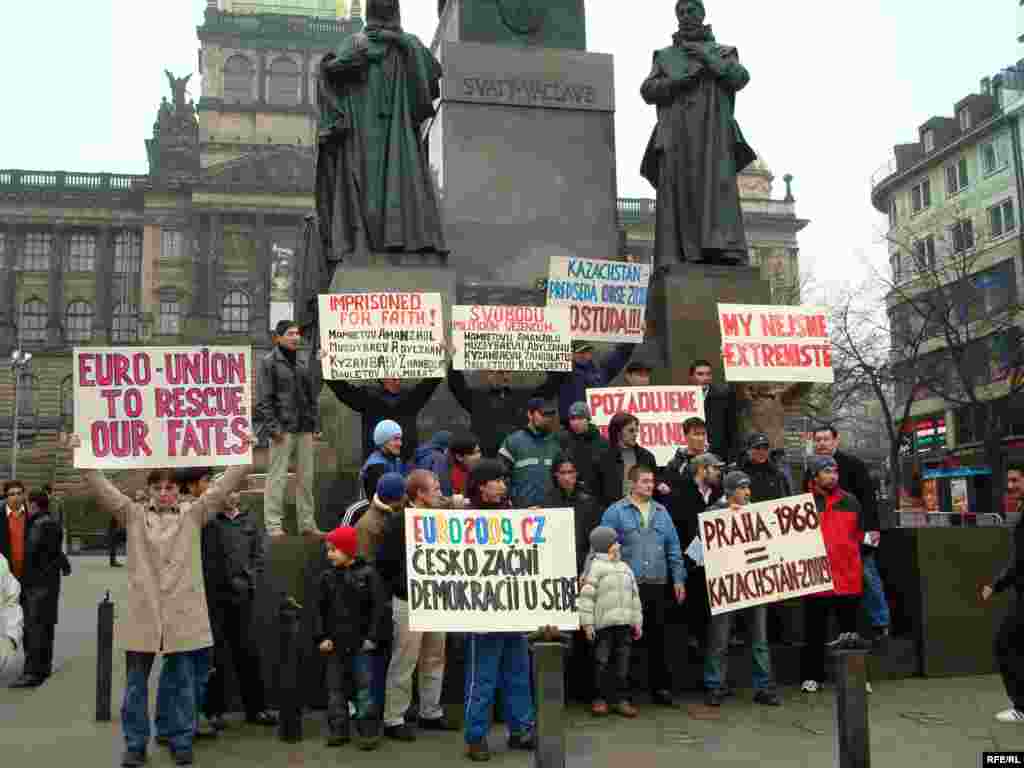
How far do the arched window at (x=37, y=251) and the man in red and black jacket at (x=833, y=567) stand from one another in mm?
85420

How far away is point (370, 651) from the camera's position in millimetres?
7219

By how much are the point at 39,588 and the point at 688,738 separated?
6974mm

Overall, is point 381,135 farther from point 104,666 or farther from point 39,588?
point 104,666

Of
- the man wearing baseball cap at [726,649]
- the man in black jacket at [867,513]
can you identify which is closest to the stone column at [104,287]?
the man in black jacket at [867,513]

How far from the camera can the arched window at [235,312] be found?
277 feet

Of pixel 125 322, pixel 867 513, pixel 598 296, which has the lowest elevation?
pixel 867 513

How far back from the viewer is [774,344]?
1065cm

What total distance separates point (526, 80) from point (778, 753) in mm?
8244

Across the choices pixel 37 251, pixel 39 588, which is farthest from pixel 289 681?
pixel 37 251

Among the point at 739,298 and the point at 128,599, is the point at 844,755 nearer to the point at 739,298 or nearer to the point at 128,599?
the point at 128,599

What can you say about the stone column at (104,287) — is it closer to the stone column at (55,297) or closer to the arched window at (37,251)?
the stone column at (55,297)

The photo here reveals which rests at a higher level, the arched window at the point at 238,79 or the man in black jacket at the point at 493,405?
the arched window at the point at 238,79

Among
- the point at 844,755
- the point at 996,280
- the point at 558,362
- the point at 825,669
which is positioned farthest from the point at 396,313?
the point at 996,280

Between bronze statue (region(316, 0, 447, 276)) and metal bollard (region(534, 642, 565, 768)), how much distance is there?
6649 mm
